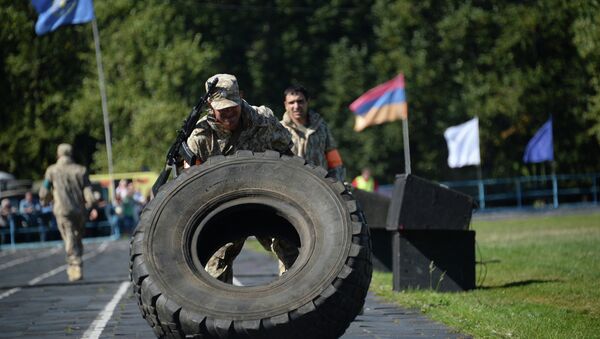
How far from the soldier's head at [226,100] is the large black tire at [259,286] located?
584 mm

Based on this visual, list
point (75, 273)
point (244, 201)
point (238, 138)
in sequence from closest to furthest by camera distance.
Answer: point (244, 201), point (238, 138), point (75, 273)

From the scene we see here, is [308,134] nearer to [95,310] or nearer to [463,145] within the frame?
[95,310]

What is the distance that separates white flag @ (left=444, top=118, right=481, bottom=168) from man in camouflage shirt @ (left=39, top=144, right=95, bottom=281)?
21.4 meters

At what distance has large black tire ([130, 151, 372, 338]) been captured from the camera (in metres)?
6.26

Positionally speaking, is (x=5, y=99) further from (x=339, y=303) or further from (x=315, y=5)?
(x=339, y=303)

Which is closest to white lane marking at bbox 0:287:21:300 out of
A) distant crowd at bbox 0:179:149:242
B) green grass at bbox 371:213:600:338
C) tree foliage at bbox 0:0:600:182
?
green grass at bbox 371:213:600:338

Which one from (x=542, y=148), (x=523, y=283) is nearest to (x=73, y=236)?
(x=523, y=283)

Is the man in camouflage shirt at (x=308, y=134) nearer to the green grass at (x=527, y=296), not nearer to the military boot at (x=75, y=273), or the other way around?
the green grass at (x=527, y=296)

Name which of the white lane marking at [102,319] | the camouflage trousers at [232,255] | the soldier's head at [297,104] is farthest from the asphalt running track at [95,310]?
the soldier's head at [297,104]

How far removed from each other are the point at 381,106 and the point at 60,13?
10.2 m

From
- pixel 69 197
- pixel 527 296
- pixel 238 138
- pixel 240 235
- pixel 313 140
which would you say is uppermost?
pixel 238 138

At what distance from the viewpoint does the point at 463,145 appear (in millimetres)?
38000

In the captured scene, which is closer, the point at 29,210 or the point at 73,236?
the point at 73,236

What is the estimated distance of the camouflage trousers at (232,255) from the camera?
7609mm
